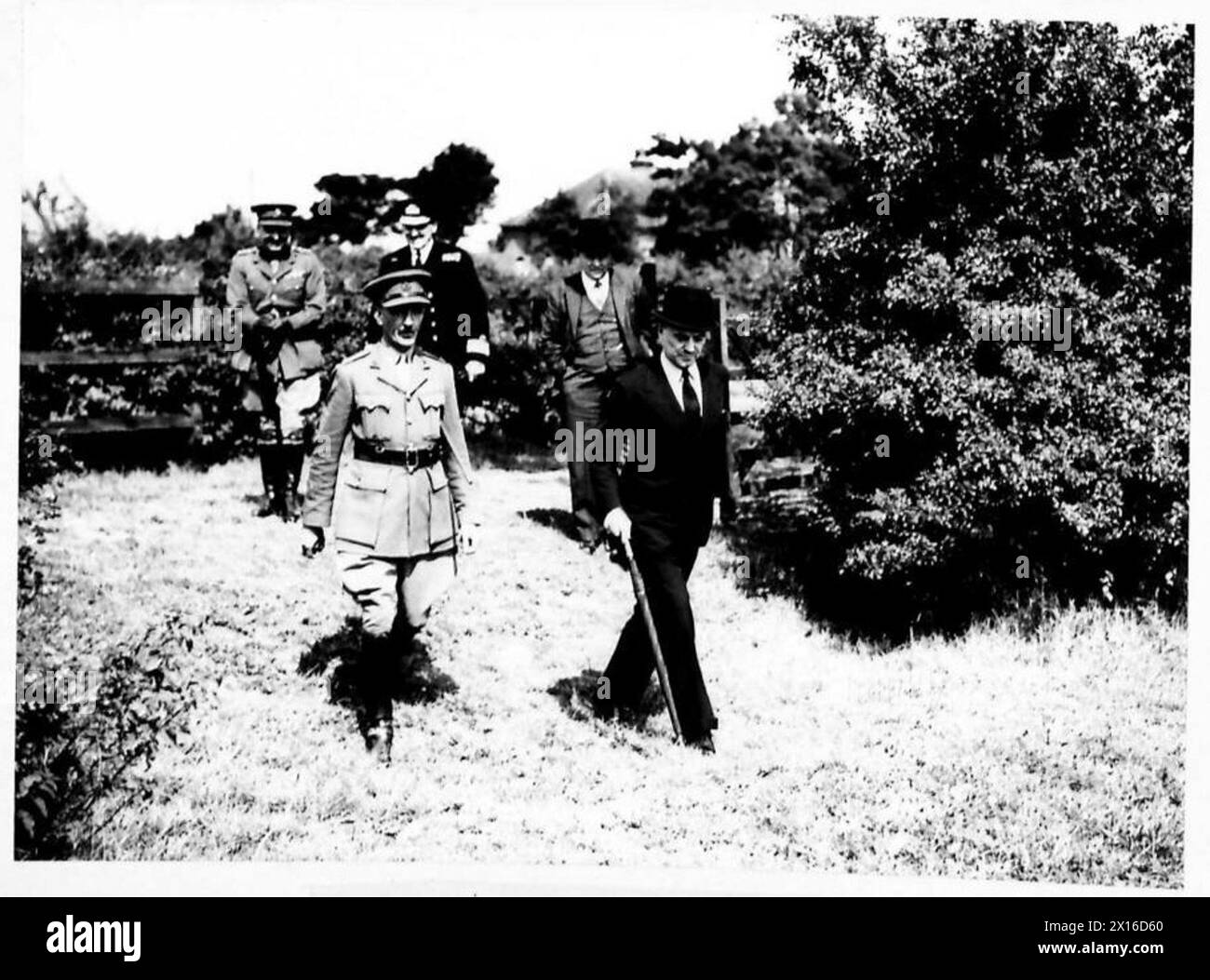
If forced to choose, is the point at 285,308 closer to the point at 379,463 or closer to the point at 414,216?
the point at 414,216

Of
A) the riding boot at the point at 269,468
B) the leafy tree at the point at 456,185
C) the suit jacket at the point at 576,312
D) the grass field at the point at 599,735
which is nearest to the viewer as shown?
the grass field at the point at 599,735

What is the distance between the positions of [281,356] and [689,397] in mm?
2389

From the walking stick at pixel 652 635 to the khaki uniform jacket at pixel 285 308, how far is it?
2.34 meters

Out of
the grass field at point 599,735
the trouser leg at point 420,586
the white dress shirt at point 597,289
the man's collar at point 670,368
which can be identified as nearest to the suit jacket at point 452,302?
the white dress shirt at point 597,289

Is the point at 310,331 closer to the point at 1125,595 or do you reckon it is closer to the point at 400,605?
the point at 400,605

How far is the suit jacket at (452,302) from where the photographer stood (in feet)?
20.2

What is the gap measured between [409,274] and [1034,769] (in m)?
2.96

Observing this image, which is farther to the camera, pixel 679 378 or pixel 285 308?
pixel 285 308

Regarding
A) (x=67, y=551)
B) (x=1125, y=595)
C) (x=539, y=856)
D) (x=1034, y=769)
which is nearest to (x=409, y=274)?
(x=67, y=551)

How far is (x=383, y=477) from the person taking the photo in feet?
16.2

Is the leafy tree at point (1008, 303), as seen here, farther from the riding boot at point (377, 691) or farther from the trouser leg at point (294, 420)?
the trouser leg at point (294, 420)

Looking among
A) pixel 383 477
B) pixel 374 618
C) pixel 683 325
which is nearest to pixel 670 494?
pixel 683 325

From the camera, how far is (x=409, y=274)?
4.88 meters
